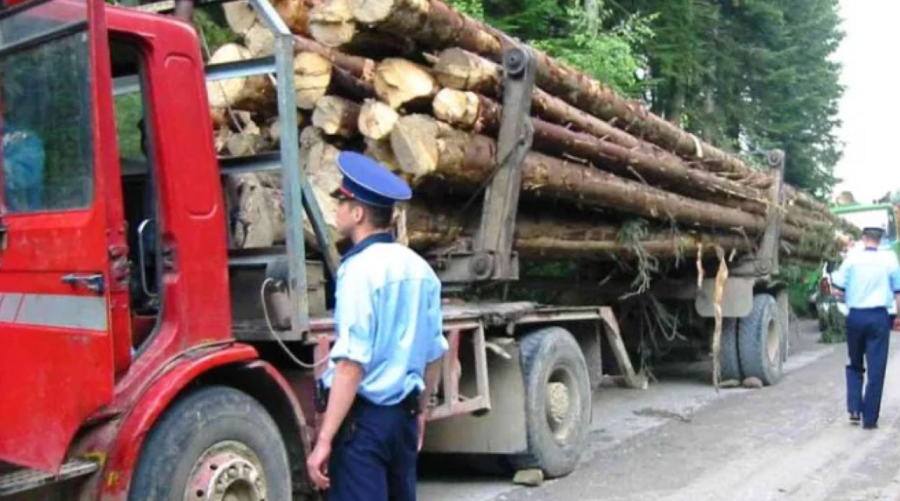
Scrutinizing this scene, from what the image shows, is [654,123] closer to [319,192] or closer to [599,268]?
[599,268]

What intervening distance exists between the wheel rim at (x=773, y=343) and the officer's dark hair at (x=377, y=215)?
10.4 metres

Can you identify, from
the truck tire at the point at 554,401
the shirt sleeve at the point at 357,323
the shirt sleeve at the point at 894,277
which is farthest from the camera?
the shirt sleeve at the point at 894,277

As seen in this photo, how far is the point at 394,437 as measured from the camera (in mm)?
3551

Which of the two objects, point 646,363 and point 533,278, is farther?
point 646,363

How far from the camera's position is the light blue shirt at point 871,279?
9.49m

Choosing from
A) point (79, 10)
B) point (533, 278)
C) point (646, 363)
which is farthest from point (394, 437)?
point (646, 363)

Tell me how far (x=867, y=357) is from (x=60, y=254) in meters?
7.52

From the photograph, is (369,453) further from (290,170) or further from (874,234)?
(874,234)

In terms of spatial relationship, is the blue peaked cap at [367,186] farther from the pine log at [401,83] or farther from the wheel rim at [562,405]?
the wheel rim at [562,405]

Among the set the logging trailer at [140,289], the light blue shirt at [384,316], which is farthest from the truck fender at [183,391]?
the light blue shirt at [384,316]

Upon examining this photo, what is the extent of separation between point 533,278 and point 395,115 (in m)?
5.21

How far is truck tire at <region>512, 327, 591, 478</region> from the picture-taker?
7.27m

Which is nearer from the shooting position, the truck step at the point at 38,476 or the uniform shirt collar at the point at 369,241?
the uniform shirt collar at the point at 369,241

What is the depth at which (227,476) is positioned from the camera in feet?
14.4
